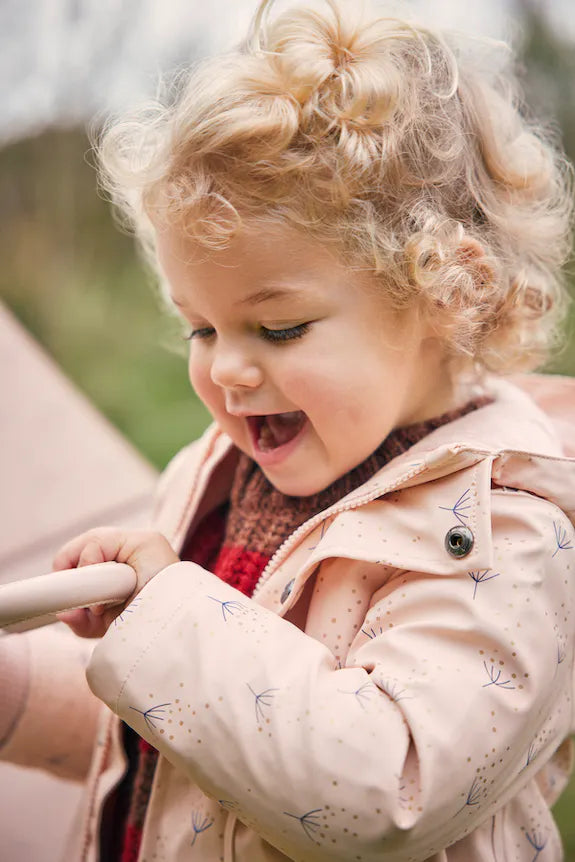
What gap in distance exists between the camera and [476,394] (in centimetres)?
103

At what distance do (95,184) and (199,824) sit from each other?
5.89 feet

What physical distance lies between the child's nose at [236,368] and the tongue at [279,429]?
9 cm

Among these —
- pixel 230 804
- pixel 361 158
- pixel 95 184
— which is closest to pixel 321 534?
pixel 230 804

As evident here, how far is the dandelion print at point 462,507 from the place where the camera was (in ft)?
2.60

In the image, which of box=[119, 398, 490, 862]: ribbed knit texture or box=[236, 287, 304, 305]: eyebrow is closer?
box=[236, 287, 304, 305]: eyebrow

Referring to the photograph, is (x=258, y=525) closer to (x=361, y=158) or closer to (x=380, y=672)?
(x=380, y=672)

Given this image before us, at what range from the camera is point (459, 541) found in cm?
78

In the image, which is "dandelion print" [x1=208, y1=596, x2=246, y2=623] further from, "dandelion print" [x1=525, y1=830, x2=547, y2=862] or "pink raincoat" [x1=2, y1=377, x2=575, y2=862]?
"dandelion print" [x1=525, y1=830, x2=547, y2=862]

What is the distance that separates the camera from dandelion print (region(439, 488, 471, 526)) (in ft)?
2.60

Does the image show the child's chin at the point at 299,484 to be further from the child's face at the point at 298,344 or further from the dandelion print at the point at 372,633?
the dandelion print at the point at 372,633

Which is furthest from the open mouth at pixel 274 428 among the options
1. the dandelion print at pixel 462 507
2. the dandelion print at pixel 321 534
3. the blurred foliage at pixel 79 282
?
the blurred foliage at pixel 79 282

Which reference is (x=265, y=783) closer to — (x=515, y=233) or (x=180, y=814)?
(x=180, y=814)

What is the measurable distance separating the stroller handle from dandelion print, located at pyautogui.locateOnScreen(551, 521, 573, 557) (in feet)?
1.43

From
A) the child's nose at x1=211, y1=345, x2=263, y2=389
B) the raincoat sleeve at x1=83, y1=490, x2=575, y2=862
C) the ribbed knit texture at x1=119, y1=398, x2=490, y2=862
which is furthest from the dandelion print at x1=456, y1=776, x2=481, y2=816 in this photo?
the child's nose at x1=211, y1=345, x2=263, y2=389
